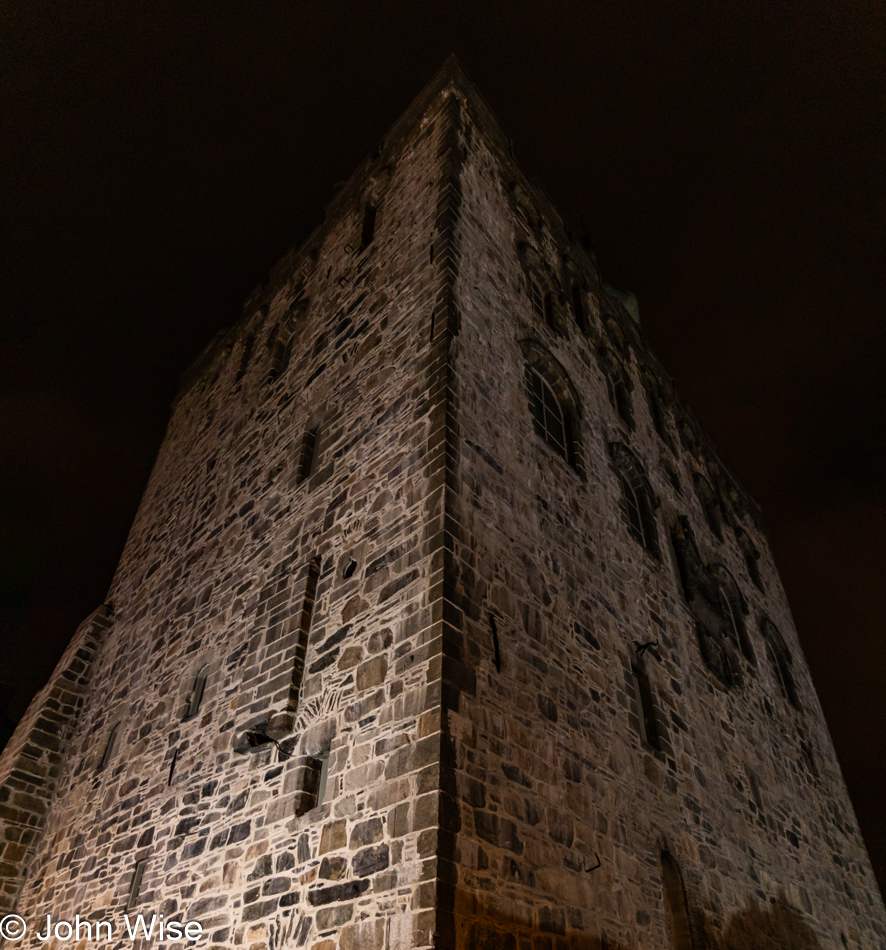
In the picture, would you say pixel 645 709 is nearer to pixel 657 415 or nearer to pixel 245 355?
pixel 657 415

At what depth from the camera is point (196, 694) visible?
7984mm

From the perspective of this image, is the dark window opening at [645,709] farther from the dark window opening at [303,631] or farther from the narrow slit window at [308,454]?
the narrow slit window at [308,454]

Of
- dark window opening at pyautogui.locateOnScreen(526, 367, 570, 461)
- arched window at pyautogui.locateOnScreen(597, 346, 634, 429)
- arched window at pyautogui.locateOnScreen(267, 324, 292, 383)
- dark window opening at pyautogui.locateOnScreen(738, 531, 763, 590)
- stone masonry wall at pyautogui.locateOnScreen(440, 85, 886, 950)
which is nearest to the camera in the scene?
stone masonry wall at pyautogui.locateOnScreen(440, 85, 886, 950)

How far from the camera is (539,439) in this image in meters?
8.30

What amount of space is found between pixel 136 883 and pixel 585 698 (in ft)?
16.7

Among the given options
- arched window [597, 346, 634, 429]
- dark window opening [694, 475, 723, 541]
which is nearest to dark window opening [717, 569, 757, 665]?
dark window opening [694, 475, 723, 541]

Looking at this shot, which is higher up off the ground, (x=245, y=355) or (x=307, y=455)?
(x=245, y=355)

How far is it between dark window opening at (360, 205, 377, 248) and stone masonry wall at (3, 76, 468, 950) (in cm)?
11

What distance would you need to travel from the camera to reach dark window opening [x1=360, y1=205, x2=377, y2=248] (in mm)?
11242

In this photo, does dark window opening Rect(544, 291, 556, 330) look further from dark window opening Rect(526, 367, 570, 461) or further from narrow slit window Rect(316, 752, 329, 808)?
narrow slit window Rect(316, 752, 329, 808)

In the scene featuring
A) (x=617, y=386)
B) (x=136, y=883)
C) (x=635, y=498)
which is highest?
(x=617, y=386)

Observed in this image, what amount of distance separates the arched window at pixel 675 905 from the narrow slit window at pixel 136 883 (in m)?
5.30

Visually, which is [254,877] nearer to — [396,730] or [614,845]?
[396,730]

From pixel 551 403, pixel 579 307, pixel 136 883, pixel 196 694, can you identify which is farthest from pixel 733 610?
pixel 136 883
